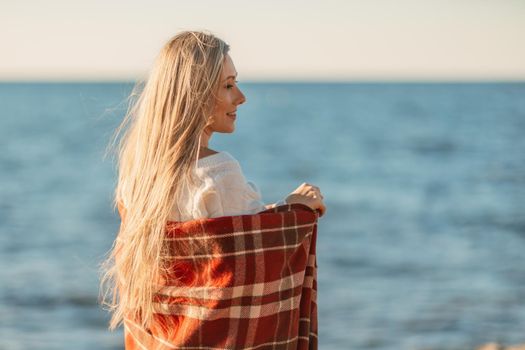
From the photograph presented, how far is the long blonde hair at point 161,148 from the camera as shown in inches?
115

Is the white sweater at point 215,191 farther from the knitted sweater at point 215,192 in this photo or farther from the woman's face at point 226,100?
the woman's face at point 226,100

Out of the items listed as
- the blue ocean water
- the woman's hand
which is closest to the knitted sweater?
the woman's hand

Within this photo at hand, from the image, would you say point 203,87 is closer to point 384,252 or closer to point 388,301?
point 388,301

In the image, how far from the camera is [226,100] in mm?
3074

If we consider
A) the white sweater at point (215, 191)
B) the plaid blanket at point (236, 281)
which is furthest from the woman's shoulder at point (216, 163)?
the plaid blanket at point (236, 281)

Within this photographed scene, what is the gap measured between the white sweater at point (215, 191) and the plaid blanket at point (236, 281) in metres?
0.05

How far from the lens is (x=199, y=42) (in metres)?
3.03

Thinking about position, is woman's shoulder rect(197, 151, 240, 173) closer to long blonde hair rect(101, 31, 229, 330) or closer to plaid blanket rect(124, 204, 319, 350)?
long blonde hair rect(101, 31, 229, 330)

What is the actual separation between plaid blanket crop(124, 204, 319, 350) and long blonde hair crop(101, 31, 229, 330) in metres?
0.06

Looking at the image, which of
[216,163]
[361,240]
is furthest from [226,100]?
[361,240]

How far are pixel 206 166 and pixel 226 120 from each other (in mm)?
262

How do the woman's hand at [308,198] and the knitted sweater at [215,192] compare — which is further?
the woman's hand at [308,198]

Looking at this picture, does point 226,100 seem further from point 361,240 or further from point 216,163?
point 361,240

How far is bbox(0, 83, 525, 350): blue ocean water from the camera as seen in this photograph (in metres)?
7.82
